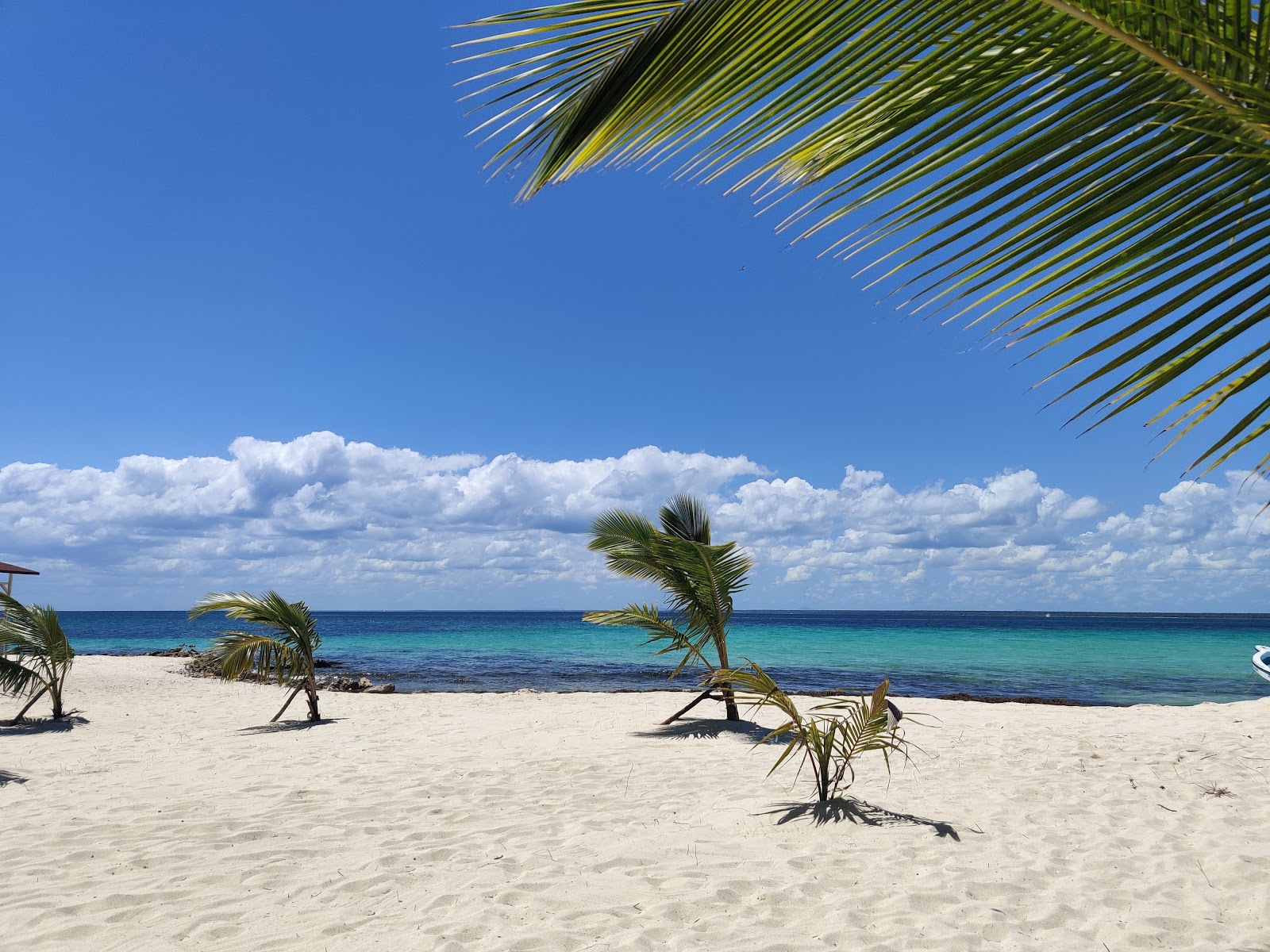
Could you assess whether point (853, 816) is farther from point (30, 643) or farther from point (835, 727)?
point (30, 643)

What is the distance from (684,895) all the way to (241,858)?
269 cm

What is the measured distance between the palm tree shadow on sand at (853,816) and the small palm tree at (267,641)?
6.95 meters

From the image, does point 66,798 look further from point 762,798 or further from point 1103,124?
point 1103,124

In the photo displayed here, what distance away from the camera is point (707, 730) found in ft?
28.7

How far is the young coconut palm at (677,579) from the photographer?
891 cm

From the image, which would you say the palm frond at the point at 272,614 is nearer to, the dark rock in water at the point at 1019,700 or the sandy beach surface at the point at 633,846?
the sandy beach surface at the point at 633,846

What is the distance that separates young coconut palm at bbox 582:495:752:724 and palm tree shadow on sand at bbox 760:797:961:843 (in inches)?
132

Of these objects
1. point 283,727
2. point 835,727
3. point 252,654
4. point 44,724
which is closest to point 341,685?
point 44,724

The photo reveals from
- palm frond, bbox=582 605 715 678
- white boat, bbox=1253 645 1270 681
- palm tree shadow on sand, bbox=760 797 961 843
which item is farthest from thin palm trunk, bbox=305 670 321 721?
white boat, bbox=1253 645 1270 681

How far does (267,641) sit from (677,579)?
554 cm

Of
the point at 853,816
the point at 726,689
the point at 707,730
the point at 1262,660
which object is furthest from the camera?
the point at 1262,660

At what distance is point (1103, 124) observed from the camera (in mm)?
1041

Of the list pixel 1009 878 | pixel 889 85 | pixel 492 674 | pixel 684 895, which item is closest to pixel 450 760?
pixel 684 895

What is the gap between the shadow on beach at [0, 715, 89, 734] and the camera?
383 inches
